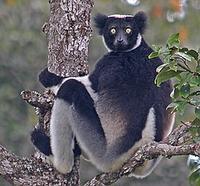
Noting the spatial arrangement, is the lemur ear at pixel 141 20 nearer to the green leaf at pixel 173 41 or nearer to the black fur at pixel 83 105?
the black fur at pixel 83 105

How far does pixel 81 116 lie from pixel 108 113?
333 millimetres

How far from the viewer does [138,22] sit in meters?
7.32

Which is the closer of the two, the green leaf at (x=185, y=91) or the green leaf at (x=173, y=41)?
the green leaf at (x=173, y=41)

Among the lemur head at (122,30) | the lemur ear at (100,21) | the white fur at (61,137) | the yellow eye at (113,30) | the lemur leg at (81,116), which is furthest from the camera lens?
the lemur ear at (100,21)

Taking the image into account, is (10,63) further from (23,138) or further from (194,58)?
(194,58)

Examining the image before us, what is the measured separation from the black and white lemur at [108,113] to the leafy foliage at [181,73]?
5.09ft

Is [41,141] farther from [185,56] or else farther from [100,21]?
[185,56]

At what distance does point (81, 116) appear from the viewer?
6352mm

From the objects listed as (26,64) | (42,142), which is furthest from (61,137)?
(26,64)

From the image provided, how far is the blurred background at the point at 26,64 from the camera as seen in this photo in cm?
1377

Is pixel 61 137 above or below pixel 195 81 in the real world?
below

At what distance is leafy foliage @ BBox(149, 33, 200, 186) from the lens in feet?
14.9

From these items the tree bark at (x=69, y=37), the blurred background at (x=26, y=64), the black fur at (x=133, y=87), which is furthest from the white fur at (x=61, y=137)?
the blurred background at (x=26, y=64)

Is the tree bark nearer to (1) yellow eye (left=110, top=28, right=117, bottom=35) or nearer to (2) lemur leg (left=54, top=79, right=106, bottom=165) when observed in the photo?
(2) lemur leg (left=54, top=79, right=106, bottom=165)
